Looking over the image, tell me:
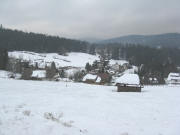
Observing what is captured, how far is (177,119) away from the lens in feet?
45.7

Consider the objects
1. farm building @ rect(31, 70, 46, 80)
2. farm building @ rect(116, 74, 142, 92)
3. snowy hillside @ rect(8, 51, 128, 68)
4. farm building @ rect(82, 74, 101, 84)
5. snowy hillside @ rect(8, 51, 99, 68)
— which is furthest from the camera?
snowy hillside @ rect(8, 51, 99, 68)

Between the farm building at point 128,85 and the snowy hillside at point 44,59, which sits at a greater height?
the snowy hillside at point 44,59

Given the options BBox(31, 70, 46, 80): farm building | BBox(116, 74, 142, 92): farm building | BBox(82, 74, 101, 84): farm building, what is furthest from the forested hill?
BBox(116, 74, 142, 92): farm building

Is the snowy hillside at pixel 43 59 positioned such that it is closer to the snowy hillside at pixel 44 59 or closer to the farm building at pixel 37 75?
the snowy hillside at pixel 44 59

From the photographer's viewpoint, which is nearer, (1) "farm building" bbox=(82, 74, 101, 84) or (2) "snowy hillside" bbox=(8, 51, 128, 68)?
(1) "farm building" bbox=(82, 74, 101, 84)

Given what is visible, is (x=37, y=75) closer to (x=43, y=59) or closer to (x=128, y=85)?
(x=128, y=85)

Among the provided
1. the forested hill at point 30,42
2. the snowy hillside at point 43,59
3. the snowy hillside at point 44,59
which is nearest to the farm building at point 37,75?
the snowy hillside at point 44,59

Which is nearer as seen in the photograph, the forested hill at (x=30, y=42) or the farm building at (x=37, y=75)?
the farm building at (x=37, y=75)

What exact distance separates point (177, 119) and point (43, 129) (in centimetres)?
912

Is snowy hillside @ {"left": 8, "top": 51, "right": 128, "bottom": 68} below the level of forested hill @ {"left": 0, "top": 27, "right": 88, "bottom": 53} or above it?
below

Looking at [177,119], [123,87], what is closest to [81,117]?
[177,119]

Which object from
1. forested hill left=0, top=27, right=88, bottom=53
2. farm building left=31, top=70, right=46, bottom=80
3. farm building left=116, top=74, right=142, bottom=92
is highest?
forested hill left=0, top=27, right=88, bottom=53

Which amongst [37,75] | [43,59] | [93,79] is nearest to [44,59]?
[43,59]

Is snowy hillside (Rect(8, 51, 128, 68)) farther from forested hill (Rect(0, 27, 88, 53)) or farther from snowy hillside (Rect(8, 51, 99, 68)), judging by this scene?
forested hill (Rect(0, 27, 88, 53))
